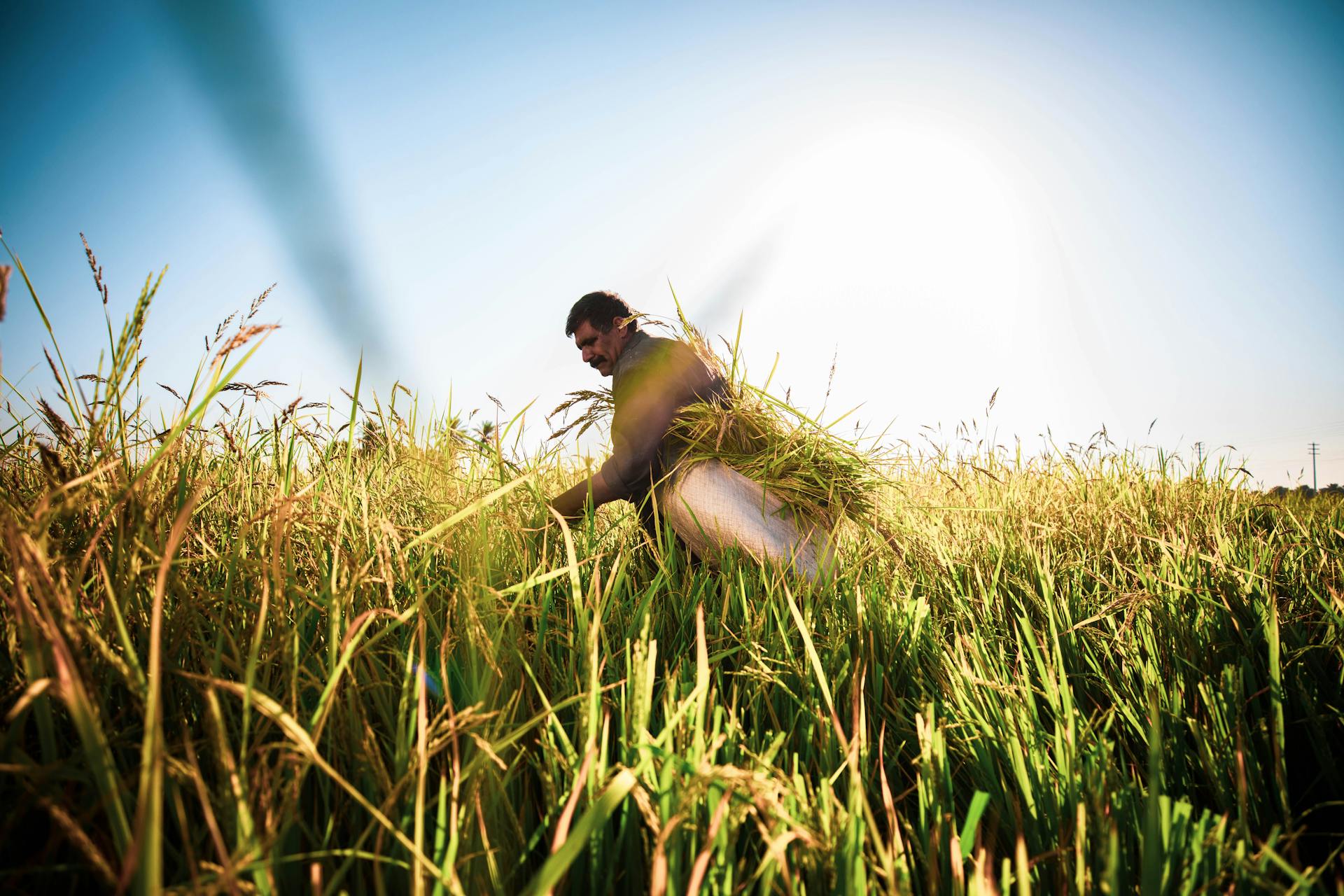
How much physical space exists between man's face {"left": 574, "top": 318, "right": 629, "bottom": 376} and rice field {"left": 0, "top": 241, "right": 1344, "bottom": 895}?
1.69 m

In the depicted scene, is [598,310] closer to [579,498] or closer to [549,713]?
[579,498]

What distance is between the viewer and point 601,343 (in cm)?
330

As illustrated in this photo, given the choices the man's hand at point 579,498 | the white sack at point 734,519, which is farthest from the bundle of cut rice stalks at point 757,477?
the man's hand at point 579,498

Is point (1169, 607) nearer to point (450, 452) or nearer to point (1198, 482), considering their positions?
point (450, 452)

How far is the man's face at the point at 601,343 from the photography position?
10.7 ft

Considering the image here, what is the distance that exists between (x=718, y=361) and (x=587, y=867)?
1.92m

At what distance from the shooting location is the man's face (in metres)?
3.27

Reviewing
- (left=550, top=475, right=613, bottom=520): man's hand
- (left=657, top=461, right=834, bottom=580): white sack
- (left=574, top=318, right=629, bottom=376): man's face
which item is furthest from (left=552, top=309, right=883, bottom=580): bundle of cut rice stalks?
(left=574, top=318, right=629, bottom=376): man's face

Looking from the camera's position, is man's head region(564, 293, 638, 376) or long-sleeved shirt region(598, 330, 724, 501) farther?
man's head region(564, 293, 638, 376)

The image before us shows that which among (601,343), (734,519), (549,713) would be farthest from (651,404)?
(549,713)

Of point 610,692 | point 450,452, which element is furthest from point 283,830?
point 450,452

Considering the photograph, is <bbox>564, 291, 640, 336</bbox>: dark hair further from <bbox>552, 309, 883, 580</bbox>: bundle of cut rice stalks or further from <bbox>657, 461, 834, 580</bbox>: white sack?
<bbox>657, 461, 834, 580</bbox>: white sack

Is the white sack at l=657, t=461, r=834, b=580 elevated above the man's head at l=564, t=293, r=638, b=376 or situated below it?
below

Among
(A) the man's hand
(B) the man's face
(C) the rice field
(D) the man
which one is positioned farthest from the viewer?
(B) the man's face
